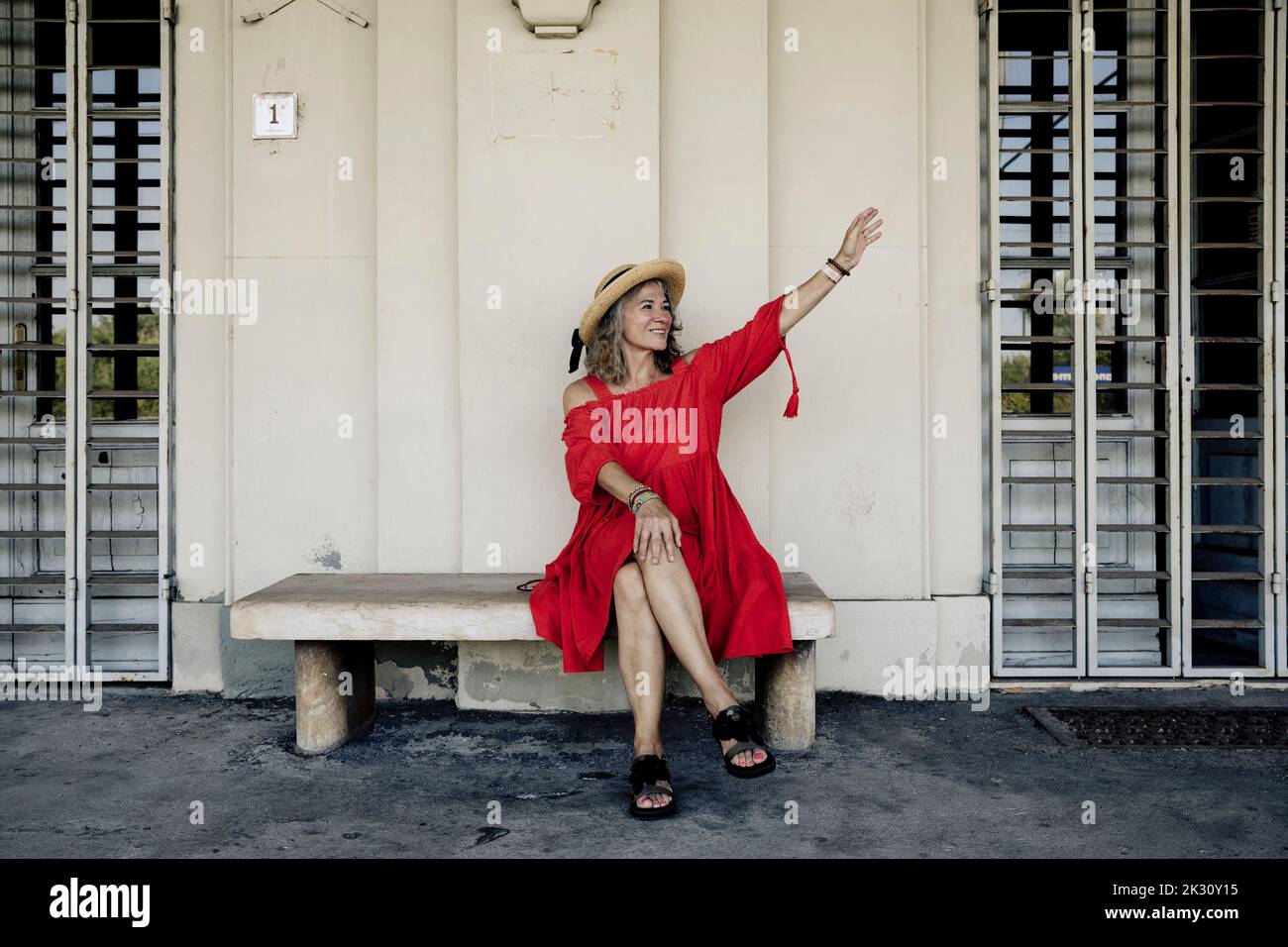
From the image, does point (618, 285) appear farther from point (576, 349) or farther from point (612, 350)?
point (576, 349)

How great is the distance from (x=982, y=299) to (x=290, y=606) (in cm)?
317

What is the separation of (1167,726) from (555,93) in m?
3.50

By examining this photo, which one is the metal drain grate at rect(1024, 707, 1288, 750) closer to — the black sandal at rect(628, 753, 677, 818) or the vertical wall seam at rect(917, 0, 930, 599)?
the vertical wall seam at rect(917, 0, 930, 599)

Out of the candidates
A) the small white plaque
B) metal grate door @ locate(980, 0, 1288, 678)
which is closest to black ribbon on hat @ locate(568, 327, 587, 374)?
the small white plaque

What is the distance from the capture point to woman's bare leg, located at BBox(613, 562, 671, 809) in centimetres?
320

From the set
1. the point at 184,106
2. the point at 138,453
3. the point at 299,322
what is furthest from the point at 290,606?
the point at 184,106

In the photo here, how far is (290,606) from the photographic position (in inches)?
139

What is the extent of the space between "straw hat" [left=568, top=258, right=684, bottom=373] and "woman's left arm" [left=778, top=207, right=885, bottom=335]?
1.47 feet

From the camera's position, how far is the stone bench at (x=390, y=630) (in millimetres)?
3521

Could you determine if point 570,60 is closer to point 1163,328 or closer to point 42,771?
point 1163,328

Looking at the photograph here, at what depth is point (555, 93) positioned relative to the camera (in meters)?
4.12

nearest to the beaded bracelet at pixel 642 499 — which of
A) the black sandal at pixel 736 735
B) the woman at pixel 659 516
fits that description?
the woman at pixel 659 516

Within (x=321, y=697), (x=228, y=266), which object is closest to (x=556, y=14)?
(x=228, y=266)

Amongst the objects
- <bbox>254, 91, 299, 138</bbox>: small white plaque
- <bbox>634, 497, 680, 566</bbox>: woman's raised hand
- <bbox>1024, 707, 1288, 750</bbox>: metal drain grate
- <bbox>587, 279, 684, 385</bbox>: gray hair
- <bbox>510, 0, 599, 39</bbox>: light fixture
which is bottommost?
<bbox>1024, 707, 1288, 750</bbox>: metal drain grate
